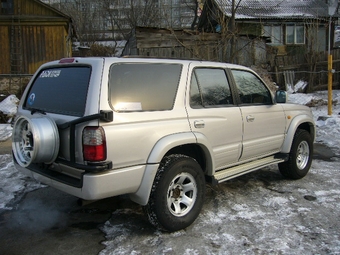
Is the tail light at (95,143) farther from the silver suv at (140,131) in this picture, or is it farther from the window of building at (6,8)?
the window of building at (6,8)

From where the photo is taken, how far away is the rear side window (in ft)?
10.6

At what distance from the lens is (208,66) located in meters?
4.19

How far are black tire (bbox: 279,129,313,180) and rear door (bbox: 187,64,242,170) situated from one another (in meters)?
1.35

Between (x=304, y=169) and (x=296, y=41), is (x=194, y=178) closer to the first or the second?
(x=304, y=169)

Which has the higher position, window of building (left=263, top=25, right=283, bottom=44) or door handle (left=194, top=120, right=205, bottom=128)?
window of building (left=263, top=25, right=283, bottom=44)

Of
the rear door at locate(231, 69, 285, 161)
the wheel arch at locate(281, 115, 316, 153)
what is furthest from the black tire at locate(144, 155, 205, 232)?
the wheel arch at locate(281, 115, 316, 153)

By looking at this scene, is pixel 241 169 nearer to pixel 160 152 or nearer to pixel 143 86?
pixel 160 152

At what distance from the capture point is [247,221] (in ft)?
12.7

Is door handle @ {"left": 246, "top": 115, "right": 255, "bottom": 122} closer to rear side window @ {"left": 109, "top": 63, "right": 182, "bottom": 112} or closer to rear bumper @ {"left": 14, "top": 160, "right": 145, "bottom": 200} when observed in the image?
rear side window @ {"left": 109, "top": 63, "right": 182, "bottom": 112}

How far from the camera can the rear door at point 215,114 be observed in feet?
12.5

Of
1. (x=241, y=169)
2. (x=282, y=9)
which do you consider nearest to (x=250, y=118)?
(x=241, y=169)

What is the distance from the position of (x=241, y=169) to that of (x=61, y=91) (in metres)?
2.43

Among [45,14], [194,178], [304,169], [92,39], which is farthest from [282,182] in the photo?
[92,39]

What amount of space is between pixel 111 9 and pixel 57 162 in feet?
139
